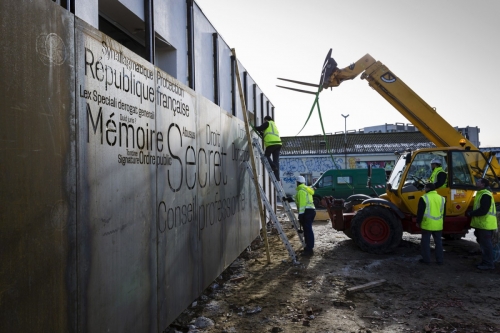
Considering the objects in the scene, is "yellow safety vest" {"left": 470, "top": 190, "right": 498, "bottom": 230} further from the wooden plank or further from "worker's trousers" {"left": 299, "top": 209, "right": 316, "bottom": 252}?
"worker's trousers" {"left": 299, "top": 209, "right": 316, "bottom": 252}

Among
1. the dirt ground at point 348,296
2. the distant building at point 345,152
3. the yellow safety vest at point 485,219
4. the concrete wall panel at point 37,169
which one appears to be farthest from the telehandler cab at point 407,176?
the distant building at point 345,152

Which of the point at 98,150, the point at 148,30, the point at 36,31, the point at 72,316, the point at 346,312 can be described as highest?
the point at 148,30

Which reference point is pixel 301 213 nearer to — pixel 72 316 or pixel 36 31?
pixel 72 316

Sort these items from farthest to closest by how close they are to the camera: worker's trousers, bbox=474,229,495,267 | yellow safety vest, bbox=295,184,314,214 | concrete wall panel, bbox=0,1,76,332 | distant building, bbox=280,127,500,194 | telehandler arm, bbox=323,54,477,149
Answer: distant building, bbox=280,127,500,194, telehandler arm, bbox=323,54,477,149, yellow safety vest, bbox=295,184,314,214, worker's trousers, bbox=474,229,495,267, concrete wall panel, bbox=0,1,76,332

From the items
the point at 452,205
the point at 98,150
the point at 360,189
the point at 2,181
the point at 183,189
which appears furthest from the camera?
the point at 360,189

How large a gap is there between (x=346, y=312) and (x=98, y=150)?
3.91 metres

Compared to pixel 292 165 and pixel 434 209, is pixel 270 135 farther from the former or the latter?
pixel 292 165

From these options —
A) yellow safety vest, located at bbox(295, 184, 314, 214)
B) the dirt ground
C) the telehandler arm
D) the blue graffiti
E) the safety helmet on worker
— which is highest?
the telehandler arm

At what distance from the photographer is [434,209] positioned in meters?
7.62

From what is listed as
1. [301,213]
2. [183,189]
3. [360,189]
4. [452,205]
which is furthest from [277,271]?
[360,189]

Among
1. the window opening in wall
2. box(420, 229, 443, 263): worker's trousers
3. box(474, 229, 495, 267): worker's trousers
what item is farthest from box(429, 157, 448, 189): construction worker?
the window opening in wall

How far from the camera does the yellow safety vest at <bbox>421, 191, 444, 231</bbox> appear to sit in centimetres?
762

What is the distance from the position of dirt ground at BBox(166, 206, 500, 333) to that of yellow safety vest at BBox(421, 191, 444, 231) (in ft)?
2.66

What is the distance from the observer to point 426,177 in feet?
28.9
